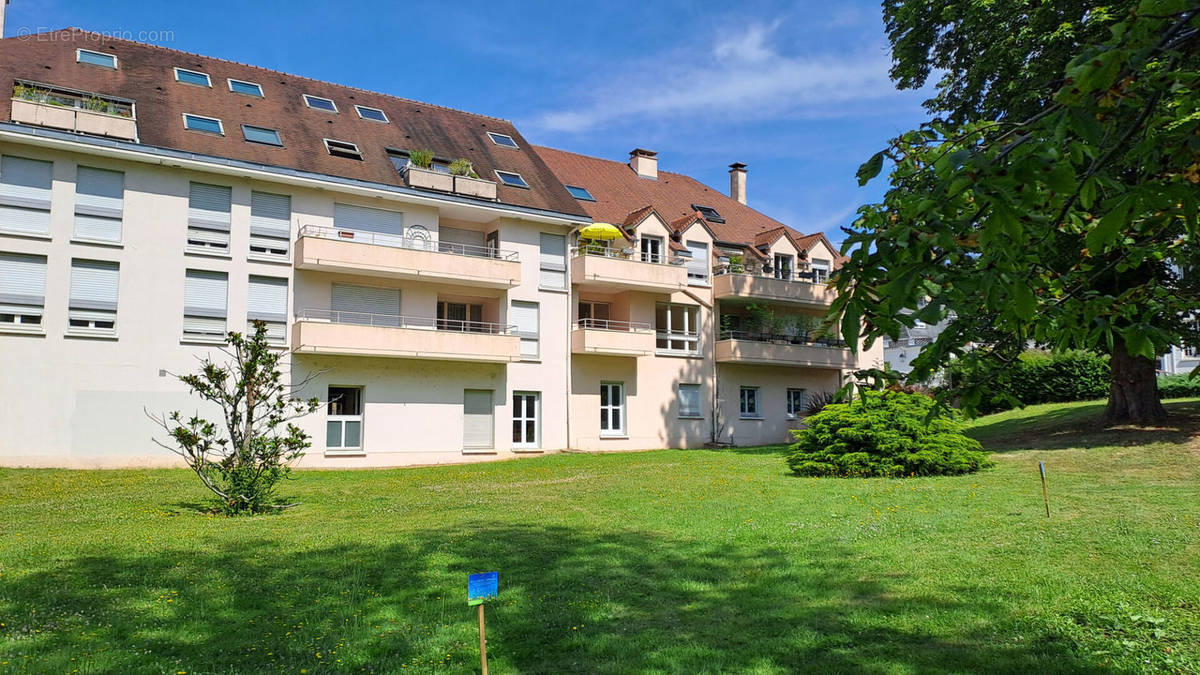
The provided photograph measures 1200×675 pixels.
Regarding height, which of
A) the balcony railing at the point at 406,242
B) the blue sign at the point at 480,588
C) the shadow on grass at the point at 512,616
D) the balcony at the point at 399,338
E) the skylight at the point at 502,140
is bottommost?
the shadow on grass at the point at 512,616

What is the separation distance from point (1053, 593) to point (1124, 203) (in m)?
5.16

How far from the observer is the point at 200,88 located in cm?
2653

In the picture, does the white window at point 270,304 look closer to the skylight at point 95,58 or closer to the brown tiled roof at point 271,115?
the brown tiled roof at point 271,115

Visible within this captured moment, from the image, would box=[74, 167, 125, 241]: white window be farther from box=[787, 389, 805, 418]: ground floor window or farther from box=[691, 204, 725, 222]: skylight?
box=[787, 389, 805, 418]: ground floor window

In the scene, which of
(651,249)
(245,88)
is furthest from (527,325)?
(245,88)

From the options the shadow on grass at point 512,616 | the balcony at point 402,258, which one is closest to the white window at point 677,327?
the balcony at point 402,258

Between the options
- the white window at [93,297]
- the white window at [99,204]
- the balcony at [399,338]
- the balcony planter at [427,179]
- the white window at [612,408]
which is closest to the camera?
the white window at [93,297]

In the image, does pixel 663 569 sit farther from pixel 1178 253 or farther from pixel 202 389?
pixel 202 389

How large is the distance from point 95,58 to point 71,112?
198 inches

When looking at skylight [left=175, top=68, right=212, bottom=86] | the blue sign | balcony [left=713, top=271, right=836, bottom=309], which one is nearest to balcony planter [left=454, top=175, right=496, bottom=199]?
skylight [left=175, top=68, right=212, bottom=86]

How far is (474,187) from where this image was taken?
27.3 metres

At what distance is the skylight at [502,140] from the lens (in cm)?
3231

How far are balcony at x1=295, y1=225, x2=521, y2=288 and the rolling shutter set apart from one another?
367cm

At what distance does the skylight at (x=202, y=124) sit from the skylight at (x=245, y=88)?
2.93 metres
